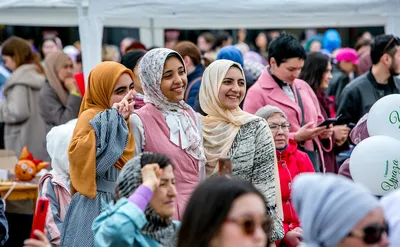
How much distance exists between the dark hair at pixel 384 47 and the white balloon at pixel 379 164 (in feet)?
7.81

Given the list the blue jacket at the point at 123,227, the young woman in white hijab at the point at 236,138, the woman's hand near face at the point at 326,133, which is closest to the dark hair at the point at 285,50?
the woman's hand near face at the point at 326,133

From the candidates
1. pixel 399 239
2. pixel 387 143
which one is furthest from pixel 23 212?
pixel 399 239

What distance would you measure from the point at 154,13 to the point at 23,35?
1425 centimetres

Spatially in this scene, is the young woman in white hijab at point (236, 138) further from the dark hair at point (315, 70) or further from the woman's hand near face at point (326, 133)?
the dark hair at point (315, 70)

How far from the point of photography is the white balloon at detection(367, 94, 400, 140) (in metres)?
6.89

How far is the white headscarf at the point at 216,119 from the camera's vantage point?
20.9ft

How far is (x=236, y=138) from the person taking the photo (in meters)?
6.38

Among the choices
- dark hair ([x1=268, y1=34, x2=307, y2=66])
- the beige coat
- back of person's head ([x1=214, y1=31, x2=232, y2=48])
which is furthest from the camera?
back of person's head ([x1=214, y1=31, x2=232, y2=48])

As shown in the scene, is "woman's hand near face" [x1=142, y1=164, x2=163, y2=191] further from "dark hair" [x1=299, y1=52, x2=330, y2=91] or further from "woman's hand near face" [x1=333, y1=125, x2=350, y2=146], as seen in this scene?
"dark hair" [x1=299, y1=52, x2=330, y2=91]

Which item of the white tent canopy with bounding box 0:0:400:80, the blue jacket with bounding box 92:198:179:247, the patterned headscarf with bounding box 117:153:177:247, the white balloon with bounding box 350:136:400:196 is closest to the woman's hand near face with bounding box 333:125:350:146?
the white tent canopy with bounding box 0:0:400:80

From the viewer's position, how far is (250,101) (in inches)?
312

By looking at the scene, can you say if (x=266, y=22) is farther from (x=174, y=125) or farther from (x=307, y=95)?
(x=174, y=125)

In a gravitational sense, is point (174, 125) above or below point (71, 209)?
above

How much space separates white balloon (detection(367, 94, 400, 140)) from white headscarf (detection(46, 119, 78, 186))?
2.20 meters
